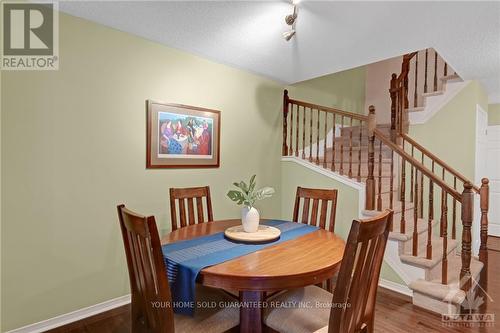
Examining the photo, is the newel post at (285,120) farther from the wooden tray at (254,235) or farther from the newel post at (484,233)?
the newel post at (484,233)

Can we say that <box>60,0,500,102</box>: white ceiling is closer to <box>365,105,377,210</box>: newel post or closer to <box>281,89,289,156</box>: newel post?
<box>365,105,377,210</box>: newel post

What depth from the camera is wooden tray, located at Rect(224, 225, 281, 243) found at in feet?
5.56

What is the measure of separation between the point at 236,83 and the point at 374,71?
10.9 ft

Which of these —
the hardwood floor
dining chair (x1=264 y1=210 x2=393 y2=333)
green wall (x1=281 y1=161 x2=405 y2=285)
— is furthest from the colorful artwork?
dining chair (x1=264 y1=210 x2=393 y2=333)

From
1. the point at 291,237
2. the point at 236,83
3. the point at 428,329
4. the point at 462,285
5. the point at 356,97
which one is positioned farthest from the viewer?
the point at 356,97

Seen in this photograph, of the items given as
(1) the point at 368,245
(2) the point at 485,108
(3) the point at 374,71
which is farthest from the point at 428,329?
(3) the point at 374,71

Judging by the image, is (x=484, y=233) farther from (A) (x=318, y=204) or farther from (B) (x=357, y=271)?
(B) (x=357, y=271)

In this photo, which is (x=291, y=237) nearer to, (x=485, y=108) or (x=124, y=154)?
→ (x=124, y=154)

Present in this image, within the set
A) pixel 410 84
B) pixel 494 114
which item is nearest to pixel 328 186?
pixel 410 84

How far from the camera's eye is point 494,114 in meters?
4.46

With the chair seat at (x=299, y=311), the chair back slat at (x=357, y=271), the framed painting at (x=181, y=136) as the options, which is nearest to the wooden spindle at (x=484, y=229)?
the chair seat at (x=299, y=311)

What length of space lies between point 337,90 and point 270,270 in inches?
169

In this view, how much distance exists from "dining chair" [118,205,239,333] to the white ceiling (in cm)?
163

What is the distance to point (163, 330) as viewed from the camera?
1.19 meters
